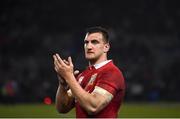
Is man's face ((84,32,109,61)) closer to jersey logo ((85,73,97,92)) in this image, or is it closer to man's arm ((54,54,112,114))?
jersey logo ((85,73,97,92))

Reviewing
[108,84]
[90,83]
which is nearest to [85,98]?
[108,84]

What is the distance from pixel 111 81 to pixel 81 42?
25.7 metres

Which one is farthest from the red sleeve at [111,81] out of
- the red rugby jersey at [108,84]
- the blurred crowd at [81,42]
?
the blurred crowd at [81,42]

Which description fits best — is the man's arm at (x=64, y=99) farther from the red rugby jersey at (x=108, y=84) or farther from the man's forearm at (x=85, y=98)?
the man's forearm at (x=85, y=98)

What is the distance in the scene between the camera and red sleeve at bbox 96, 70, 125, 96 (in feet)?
14.8

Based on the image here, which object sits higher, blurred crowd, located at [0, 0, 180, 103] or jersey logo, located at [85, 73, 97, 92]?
jersey logo, located at [85, 73, 97, 92]

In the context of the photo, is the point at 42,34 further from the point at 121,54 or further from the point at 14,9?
the point at 121,54

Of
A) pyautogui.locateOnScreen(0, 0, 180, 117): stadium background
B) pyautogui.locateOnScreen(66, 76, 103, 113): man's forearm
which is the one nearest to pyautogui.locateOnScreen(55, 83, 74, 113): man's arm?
pyautogui.locateOnScreen(66, 76, 103, 113): man's forearm

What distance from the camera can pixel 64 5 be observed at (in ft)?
113

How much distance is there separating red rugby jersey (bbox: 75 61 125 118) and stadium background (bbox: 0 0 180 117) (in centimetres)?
2178

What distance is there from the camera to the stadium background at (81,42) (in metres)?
27.6

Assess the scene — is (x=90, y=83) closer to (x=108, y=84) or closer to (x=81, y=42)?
(x=108, y=84)

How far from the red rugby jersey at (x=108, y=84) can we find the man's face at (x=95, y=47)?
0.12m

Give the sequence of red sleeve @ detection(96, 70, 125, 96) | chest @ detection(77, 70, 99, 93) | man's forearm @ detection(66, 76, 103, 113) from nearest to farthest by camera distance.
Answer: man's forearm @ detection(66, 76, 103, 113) < red sleeve @ detection(96, 70, 125, 96) < chest @ detection(77, 70, 99, 93)
